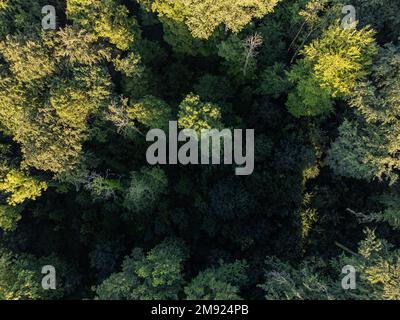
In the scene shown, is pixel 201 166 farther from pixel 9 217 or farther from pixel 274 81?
pixel 9 217

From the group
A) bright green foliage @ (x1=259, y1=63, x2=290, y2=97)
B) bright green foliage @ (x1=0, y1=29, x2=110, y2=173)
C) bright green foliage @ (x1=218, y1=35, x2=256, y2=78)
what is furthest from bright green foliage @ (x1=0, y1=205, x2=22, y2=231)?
bright green foliage @ (x1=259, y1=63, x2=290, y2=97)

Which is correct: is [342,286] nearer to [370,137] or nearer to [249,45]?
[370,137]

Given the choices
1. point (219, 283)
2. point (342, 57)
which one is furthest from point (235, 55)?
point (219, 283)

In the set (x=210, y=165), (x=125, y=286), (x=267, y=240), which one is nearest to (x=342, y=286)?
(x=267, y=240)

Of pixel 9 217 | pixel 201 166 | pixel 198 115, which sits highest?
pixel 198 115

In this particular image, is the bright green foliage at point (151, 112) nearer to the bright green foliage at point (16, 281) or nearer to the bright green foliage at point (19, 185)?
the bright green foliage at point (19, 185)

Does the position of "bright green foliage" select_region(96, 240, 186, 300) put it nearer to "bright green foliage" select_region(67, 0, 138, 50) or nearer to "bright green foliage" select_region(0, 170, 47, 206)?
"bright green foliage" select_region(0, 170, 47, 206)
